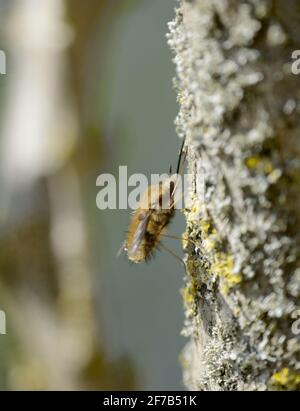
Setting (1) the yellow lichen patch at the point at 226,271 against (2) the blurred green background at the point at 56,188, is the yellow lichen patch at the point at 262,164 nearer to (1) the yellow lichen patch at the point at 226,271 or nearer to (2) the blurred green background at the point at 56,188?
(1) the yellow lichen patch at the point at 226,271

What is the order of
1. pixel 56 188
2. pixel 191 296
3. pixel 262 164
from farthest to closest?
pixel 56 188 < pixel 191 296 < pixel 262 164

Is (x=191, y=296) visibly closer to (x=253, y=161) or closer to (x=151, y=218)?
(x=151, y=218)

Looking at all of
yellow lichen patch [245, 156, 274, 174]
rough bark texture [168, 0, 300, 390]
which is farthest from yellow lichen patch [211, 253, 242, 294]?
yellow lichen patch [245, 156, 274, 174]

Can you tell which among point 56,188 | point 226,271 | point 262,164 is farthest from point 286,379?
point 56,188

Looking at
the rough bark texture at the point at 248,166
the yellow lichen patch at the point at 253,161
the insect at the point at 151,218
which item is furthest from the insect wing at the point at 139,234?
the yellow lichen patch at the point at 253,161

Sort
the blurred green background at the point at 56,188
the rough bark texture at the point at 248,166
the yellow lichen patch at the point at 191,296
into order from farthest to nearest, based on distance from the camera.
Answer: the blurred green background at the point at 56,188 → the yellow lichen patch at the point at 191,296 → the rough bark texture at the point at 248,166

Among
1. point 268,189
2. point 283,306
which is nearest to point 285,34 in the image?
point 268,189
